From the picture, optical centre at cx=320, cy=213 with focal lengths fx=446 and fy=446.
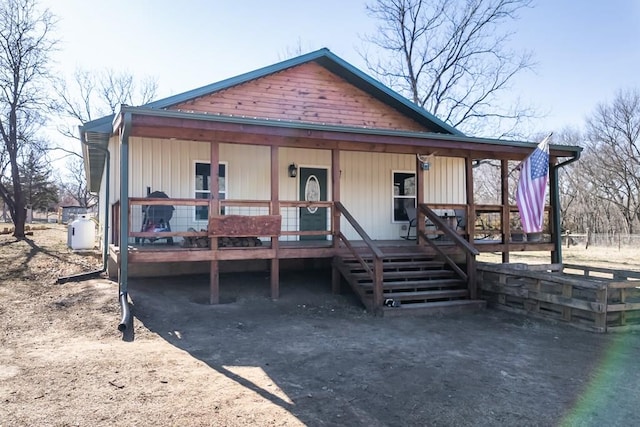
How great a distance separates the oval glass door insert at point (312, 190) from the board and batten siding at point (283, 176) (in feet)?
0.84

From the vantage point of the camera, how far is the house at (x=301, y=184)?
7449mm

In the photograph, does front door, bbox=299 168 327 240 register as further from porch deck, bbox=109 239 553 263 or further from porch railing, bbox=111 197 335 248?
porch deck, bbox=109 239 553 263

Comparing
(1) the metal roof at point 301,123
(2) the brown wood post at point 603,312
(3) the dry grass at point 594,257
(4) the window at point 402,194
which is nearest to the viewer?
(2) the brown wood post at point 603,312

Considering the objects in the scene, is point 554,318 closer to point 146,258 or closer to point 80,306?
point 146,258

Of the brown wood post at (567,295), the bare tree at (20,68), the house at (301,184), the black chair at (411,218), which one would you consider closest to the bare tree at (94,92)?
the bare tree at (20,68)

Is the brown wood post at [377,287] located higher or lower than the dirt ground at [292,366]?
higher

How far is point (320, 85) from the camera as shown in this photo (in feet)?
36.3

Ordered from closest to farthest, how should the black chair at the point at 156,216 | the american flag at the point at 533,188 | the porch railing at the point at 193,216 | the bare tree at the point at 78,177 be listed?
the porch railing at the point at 193,216 < the american flag at the point at 533,188 < the black chair at the point at 156,216 < the bare tree at the point at 78,177

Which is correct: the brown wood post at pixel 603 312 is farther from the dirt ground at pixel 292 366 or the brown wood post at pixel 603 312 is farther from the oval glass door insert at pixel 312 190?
the oval glass door insert at pixel 312 190

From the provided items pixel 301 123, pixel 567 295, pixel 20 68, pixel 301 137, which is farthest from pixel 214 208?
pixel 20 68

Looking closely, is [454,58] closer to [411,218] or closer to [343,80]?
[343,80]

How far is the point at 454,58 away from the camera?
89.7ft

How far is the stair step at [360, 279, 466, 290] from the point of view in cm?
752

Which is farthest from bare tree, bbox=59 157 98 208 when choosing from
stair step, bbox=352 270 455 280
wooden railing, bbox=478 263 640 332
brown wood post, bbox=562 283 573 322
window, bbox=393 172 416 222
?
brown wood post, bbox=562 283 573 322
